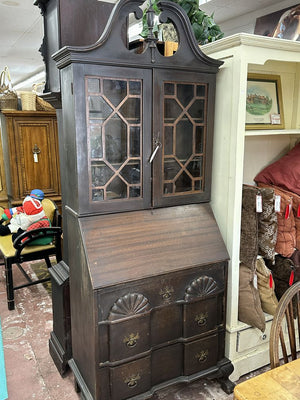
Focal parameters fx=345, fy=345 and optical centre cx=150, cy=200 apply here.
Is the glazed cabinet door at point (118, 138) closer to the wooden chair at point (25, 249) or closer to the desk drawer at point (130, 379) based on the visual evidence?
the desk drawer at point (130, 379)

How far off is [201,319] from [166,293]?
0.97 feet

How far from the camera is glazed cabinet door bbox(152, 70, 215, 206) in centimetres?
176

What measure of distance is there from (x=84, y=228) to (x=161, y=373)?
890mm

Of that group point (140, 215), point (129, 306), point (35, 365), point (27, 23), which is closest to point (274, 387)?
point (129, 306)

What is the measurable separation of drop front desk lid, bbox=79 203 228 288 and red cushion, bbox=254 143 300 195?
2.22ft

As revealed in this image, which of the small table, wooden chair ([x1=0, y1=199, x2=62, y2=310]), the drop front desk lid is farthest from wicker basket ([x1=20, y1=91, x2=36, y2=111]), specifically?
the small table

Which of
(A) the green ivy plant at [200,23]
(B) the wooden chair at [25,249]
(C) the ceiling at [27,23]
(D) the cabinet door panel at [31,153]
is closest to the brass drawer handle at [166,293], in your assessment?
(A) the green ivy plant at [200,23]

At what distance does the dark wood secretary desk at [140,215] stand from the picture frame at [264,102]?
0.50 metres

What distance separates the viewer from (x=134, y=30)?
4.83m

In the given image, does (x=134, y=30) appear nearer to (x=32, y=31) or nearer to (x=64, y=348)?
(x=32, y=31)

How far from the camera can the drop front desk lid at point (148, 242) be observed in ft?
5.31

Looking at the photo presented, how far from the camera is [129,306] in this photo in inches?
64.7

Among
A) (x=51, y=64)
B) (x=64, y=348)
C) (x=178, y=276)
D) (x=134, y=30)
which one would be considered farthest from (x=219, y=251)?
(x=134, y=30)

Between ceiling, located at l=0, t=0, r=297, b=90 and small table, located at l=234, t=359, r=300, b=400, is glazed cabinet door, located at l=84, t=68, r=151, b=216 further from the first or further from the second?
ceiling, located at l=0, t=0, r=297, b=90
